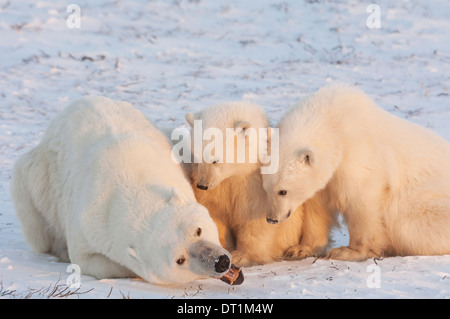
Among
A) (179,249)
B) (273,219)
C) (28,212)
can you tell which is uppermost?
(179,249)

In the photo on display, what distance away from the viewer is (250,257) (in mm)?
5672

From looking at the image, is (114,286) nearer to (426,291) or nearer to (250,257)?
(250,257)

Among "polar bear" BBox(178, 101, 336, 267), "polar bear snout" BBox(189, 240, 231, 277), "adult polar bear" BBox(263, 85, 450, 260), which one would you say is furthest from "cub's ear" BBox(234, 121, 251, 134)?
"polar bear snout" BBox(189, 240, 231, 277)

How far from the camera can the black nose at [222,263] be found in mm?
4250

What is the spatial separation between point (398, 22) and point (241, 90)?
419cm

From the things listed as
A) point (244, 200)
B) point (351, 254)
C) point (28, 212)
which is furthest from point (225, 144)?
point (28, 212)

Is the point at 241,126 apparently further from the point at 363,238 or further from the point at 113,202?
the point at 363,238

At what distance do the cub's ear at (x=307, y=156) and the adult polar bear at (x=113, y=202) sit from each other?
3.06ft

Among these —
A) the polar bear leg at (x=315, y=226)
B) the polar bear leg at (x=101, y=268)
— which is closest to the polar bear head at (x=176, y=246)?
the polar bear leg at (x=101, y=268)

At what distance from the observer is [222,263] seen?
167 inches

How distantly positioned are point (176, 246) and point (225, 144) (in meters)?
1.38

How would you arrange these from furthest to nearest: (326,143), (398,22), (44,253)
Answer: (398,22) < (44,253) < (326,143)

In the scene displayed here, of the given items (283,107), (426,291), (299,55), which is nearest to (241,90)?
(283,107)

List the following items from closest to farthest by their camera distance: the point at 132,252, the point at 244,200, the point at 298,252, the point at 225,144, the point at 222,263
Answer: the point at 222,263, the point at 132,252, the point at 225,144, the point at 244,200, the point at 298,252
